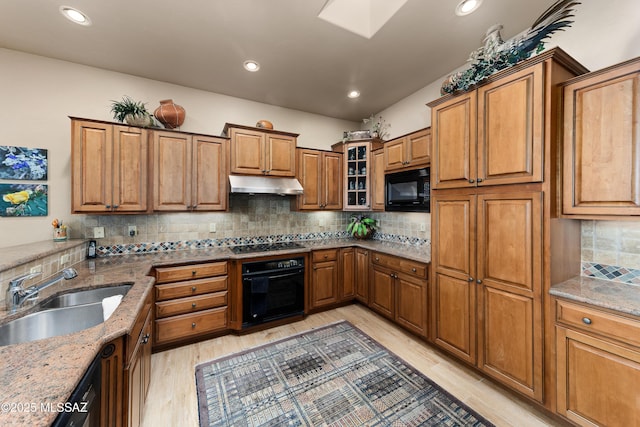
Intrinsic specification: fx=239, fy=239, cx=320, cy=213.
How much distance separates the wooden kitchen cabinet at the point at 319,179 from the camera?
353 cm

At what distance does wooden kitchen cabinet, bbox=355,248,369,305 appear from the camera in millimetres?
3396

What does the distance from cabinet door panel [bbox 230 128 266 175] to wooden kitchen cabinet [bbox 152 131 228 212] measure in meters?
0.12

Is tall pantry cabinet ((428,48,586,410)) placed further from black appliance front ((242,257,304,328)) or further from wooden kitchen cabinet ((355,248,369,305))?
black appliance front ((242,257,304,328))

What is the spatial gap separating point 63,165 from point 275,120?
254cm

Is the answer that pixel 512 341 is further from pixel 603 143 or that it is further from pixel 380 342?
pixel 603 143

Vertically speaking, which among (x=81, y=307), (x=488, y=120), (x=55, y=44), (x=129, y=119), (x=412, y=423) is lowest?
(x=412, y=423)

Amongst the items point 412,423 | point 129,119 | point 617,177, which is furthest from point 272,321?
point 617,177

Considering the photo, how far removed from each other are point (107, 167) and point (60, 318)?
1605mm

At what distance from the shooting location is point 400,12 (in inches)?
77.6

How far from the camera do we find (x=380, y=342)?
2.66 m

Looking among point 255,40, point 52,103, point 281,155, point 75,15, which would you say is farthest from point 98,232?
point 255,40

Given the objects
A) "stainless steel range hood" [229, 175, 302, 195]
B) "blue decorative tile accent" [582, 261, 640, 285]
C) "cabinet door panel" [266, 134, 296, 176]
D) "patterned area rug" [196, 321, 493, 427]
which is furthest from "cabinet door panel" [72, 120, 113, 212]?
"blue decorative tile accent" [582, 261, 640, 285]

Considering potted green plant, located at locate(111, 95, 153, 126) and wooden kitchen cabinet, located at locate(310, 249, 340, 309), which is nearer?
potted green plant, located at locate(111, 95, 153, 126)

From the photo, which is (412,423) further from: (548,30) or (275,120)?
(275,120)
